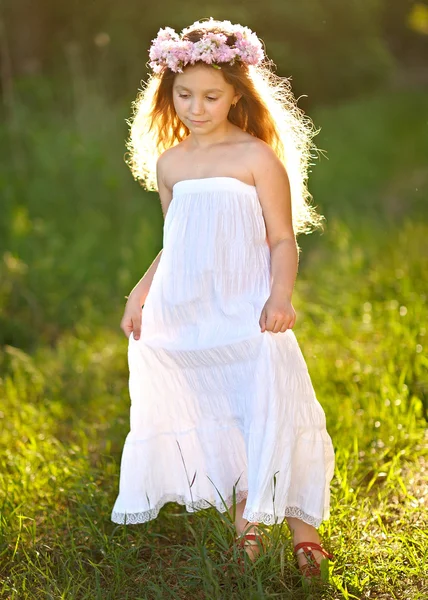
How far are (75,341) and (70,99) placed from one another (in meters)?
4.37

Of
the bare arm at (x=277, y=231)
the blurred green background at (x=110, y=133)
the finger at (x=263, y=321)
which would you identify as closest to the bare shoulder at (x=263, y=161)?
the bare arm at (x=277, y=231)

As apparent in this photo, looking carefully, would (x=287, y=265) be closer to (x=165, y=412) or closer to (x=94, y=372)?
(x=165, y=412)

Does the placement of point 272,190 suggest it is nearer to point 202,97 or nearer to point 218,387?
point 202,97

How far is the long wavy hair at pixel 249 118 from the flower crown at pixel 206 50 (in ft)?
0.08

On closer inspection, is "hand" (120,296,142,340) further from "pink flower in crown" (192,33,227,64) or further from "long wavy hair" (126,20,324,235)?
"pink flower in crown" (192,33,227,64)

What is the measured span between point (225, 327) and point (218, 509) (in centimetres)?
51

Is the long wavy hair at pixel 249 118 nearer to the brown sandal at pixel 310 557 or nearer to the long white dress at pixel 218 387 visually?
the long white dress at pixel 218 387

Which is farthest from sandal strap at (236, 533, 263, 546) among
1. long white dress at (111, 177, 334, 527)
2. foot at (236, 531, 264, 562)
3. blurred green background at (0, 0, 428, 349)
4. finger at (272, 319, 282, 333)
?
blurred green background at (0, 0, 428, 349)

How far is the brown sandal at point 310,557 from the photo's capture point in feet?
8.35

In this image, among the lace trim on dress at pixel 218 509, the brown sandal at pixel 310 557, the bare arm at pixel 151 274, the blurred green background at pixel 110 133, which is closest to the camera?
the lace trim on dress at pixel 218 509

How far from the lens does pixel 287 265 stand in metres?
2.55

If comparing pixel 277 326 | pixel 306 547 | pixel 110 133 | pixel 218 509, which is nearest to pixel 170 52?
pixel 277 326

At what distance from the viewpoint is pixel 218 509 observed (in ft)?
8.69

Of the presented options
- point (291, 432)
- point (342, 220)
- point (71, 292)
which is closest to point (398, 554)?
point (291, 432)
